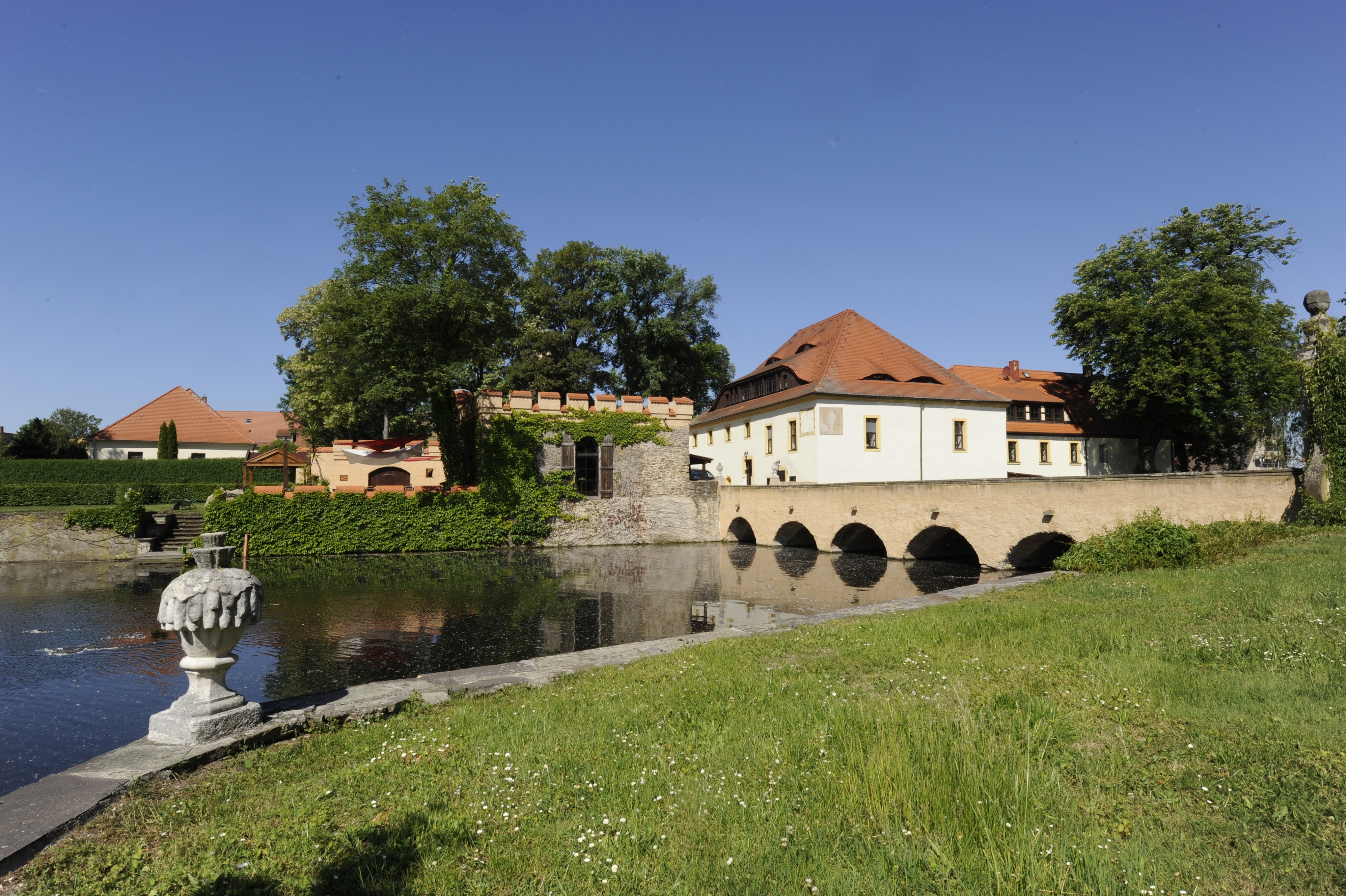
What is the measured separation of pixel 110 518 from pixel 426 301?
13.2 metres

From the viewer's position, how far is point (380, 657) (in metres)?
9.67

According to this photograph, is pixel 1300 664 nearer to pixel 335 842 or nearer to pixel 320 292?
pixel 335 842

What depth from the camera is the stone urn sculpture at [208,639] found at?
4.69 m

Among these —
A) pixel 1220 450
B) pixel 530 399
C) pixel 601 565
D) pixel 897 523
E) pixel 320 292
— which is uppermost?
pixel 320 292

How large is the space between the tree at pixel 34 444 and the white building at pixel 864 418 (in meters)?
41.3

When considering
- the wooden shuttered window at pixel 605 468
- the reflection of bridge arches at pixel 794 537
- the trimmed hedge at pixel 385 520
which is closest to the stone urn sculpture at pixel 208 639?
the trimmed hedge at pixel 385 520

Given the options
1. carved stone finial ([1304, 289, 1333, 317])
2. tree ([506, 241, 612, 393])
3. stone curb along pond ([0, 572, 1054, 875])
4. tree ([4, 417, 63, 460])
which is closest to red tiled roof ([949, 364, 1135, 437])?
tree ([506, 241, 612, 393])

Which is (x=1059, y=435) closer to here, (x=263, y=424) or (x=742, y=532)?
(x=742, y=532)

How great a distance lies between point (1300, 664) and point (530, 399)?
26.8 meters

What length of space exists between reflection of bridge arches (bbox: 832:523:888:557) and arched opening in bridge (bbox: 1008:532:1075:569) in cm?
512

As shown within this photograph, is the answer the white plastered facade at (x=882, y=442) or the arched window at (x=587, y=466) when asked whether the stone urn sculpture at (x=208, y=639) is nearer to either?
the arched window at (x=587, y=466)

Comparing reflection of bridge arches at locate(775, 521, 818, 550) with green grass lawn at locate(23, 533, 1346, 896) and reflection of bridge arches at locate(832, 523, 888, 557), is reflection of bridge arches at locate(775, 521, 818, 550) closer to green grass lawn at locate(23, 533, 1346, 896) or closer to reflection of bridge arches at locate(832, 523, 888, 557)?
reflection of bridge arches at locate(832, 523, 888, 557)

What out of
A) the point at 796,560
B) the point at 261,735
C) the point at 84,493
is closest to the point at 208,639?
the point at 261,735

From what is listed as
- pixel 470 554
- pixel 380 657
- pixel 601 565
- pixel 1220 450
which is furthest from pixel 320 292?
pixel 1220 450
